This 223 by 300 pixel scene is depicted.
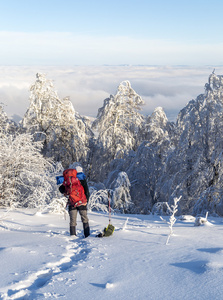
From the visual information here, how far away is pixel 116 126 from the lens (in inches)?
738

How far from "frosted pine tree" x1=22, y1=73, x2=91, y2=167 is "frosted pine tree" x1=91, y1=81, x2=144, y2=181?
115 centimetres

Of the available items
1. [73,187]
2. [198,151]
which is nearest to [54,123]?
[198,151]

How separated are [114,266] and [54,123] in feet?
47.2

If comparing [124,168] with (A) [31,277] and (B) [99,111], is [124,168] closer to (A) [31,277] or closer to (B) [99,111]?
(B) [99,111]

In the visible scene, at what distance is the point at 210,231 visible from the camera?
5355 millimetres

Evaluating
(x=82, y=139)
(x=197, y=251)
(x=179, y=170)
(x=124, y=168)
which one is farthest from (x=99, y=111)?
(x=197, y=251)

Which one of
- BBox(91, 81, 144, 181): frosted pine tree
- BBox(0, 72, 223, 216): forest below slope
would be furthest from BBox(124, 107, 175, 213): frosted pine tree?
BBox(91, 81, 144, 181): frosted pine tree

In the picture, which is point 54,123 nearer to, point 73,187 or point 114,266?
point 73,187

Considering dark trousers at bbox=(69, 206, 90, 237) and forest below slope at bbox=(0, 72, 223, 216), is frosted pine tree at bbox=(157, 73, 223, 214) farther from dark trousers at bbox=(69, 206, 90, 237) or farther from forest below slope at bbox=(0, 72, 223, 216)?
dark trousers at bbox=(69, 206, 90, 237)

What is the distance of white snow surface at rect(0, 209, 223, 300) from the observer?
109 inches

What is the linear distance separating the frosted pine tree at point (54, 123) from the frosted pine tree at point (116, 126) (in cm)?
115

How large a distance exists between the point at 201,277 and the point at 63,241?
2496mm

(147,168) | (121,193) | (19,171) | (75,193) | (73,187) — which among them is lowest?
(121,193)

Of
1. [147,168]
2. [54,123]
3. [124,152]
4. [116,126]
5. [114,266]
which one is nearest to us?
[114,266]
